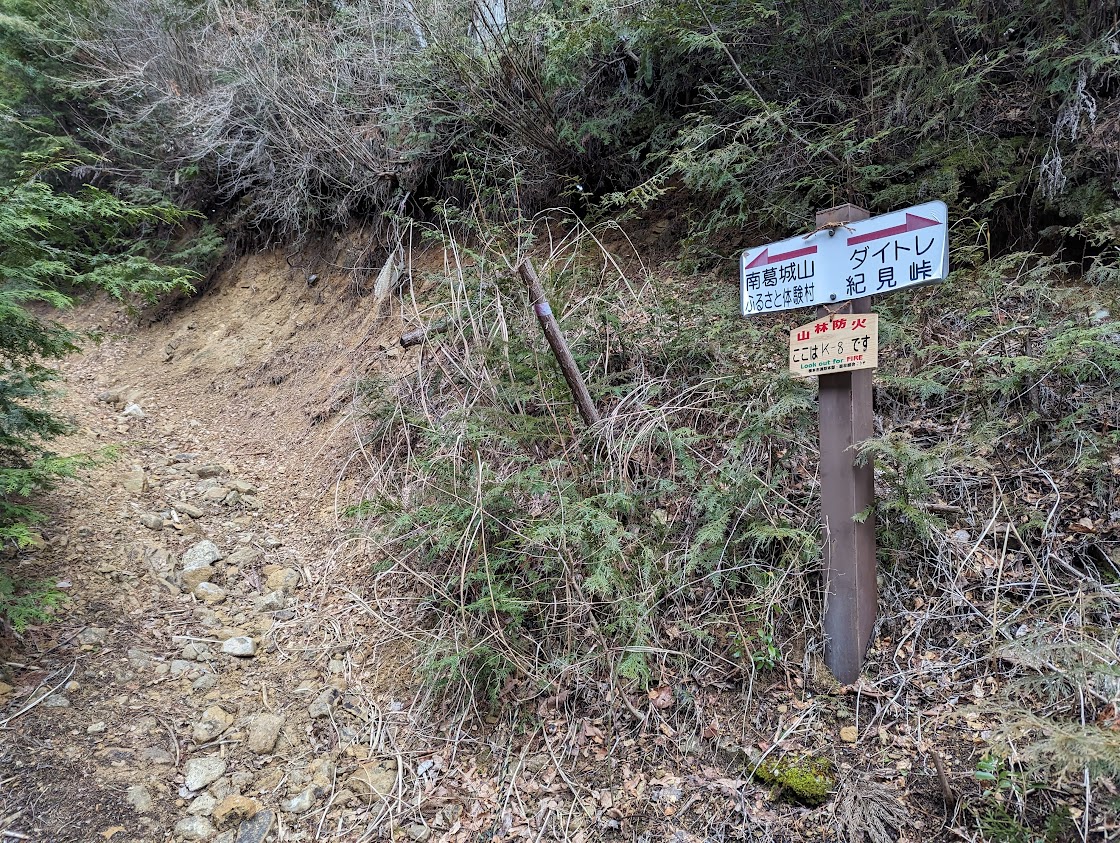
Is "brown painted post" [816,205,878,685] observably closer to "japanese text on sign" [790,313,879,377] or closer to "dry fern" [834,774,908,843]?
"japanese text on sign" [790,313,879,377]

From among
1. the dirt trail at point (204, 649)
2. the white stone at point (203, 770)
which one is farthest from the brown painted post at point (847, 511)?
the white stone at point (203, 770)

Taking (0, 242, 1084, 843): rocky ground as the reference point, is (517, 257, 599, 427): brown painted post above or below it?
above

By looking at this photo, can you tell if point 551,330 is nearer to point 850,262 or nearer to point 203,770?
point 850,262

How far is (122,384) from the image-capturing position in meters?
7.45

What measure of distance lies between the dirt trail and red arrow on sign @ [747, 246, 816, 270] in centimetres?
287

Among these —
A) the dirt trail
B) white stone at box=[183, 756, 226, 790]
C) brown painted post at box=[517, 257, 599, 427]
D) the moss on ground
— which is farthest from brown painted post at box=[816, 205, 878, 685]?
white stone at box=[183, 756, 226, 790]

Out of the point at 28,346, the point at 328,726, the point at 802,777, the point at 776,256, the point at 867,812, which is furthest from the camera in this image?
the point at 28,346

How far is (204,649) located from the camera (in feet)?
11.4

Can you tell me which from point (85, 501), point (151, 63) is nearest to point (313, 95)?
point (151, 63)

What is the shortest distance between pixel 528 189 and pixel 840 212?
4259mm

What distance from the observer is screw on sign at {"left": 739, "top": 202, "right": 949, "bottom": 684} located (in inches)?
94.3

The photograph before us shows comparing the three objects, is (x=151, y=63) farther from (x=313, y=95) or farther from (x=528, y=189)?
(x=528, y=189)

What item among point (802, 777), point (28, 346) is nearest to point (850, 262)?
point (802, 777)

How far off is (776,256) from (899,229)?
1.63 ft
